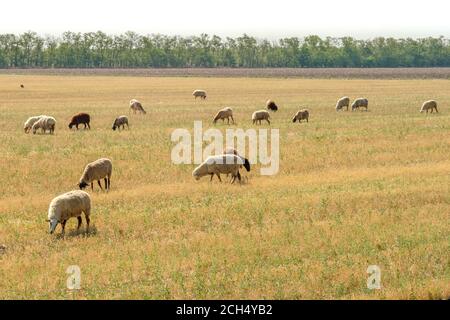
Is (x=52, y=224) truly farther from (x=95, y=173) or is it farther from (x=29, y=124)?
(x=29, y=124)

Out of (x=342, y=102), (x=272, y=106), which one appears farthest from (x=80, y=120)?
(x=342, y=102)

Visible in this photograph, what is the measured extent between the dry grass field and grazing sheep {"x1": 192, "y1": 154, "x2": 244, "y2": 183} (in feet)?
1.91

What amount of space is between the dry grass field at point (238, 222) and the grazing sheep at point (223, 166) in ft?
1.91

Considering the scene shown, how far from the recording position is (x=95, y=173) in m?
22.9

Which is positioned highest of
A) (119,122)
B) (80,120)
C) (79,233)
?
(80,120)

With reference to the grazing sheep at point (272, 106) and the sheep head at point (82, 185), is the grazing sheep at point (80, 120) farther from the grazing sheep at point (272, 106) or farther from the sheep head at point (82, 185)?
the sheep head at point (82, 185)

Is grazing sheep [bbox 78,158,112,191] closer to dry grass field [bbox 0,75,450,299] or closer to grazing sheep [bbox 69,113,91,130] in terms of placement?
dry grass field [bbox 0,75,450,299]

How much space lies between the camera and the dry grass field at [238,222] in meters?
12.9

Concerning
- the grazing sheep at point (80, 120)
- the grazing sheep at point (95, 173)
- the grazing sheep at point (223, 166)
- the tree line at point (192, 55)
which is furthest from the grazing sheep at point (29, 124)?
the tree line at point (192, 55)

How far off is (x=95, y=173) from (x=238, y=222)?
6.87 meters

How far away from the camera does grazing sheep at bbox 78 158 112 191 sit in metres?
22.8
